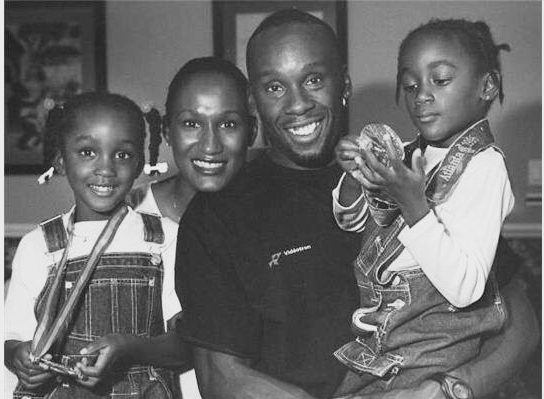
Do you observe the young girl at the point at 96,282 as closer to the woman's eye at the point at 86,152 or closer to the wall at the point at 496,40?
the woman's eye at the point at 86,152

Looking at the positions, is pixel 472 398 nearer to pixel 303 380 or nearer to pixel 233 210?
pixel 303 380

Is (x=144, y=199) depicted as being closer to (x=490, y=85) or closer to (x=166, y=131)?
A: (x=166, y=131)

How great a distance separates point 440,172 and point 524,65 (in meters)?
0.39

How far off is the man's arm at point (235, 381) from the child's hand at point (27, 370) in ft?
0.51

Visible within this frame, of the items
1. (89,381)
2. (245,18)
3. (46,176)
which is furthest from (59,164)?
(245,18)

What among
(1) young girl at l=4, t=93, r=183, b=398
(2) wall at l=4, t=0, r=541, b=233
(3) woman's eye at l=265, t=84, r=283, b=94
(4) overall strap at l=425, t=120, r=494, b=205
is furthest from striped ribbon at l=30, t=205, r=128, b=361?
(4) overall strap at l=425, t=120, r=494, b=205

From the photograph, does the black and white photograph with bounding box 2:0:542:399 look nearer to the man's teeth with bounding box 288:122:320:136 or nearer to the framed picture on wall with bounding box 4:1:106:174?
the man's teeth with bounding box 288:122:320:136

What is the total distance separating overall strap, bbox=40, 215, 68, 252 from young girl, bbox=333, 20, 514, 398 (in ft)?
0.95

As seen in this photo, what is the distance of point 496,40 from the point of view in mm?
1002

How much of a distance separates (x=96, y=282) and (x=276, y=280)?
184mm

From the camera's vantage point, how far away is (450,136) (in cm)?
70

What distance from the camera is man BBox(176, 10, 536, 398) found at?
718mm

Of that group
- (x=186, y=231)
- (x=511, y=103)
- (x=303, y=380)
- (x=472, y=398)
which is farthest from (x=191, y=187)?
(x=511, y=103)

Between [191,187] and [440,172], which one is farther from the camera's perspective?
[191,187]
